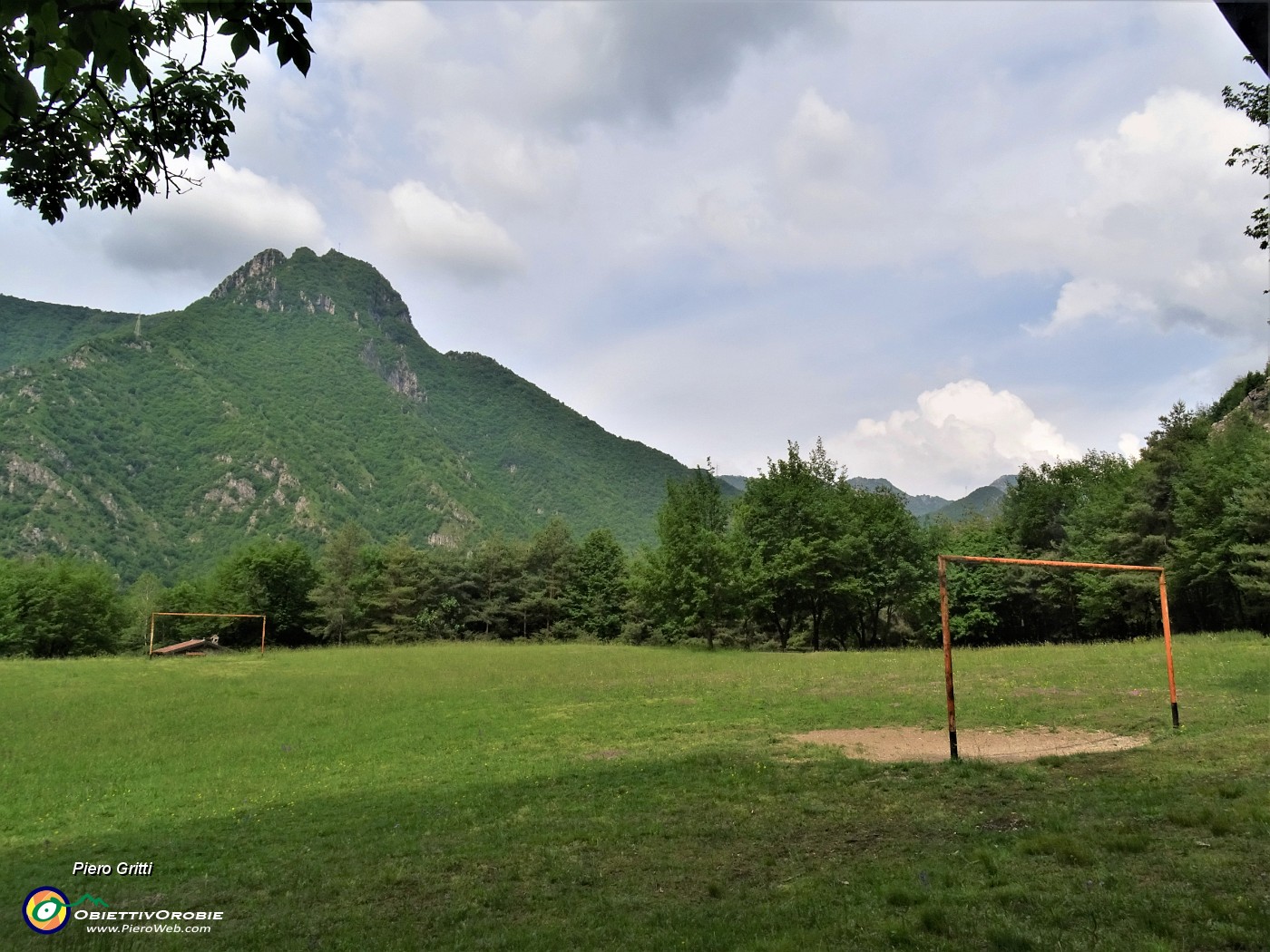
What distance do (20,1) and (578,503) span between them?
192 metres

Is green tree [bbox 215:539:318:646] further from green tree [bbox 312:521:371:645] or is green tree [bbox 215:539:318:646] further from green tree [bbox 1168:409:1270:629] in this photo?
green tree [bbox 1168:409:1270:629]

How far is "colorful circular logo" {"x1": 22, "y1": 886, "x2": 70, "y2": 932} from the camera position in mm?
7273

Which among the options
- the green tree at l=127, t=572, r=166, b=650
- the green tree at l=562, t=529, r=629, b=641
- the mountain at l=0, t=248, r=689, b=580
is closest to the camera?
the green tree at l=127, t=572, r=166, b=650

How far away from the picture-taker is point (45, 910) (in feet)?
24.8

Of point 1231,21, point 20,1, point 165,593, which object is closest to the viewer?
point 1231,21

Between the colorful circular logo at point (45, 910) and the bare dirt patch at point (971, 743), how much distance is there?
12845 mm

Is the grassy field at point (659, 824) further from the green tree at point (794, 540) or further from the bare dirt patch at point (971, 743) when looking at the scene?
the green tree at point (794, 540)

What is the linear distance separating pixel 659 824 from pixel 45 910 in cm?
743

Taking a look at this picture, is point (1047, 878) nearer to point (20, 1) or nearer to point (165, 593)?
point (20, 1)

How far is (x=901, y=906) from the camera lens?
6277 millimetres

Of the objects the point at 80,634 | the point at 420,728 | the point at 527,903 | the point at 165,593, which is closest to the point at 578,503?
the point at 165,593

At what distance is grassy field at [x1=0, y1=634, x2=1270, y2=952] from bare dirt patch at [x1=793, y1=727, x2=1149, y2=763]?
73cm

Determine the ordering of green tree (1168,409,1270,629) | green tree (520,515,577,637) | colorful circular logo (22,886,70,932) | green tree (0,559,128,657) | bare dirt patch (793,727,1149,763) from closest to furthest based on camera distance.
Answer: colorful circular logo (22,886,70,932)
bare dirt patch (793,727,1149,763)
green tree (1168,409,1270,629)
green tree (0,559,128,657)
green tree (520,515,577,637)

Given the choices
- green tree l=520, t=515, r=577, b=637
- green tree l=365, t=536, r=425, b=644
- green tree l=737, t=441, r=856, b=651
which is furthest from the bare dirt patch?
green tree l=365, t=536, r=425, b=644
